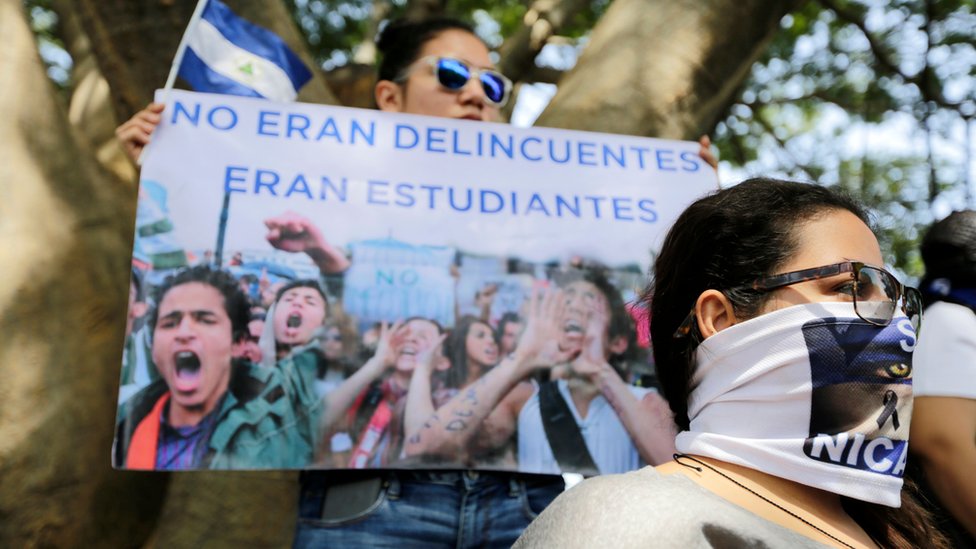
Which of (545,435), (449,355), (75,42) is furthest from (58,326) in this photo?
(75,42)

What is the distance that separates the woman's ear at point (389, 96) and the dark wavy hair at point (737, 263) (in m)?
1.46

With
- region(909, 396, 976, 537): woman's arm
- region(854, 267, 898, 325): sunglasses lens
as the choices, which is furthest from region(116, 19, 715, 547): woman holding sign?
region(854, 267, 898, 325): sunglasses lens

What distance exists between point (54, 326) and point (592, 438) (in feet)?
4.81

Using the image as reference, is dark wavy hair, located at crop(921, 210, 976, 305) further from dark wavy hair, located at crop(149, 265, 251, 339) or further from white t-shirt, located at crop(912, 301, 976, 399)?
dark wavy hair, located at crop(149, 265, 251, 339)

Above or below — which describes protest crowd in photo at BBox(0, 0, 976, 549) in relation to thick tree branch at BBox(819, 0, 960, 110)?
below

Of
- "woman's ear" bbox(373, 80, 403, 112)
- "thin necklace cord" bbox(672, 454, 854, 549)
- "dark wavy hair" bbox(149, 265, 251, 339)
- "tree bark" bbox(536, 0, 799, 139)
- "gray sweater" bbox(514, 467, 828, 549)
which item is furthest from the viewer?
"tree bark" bbox(536, 0, 799, 139)

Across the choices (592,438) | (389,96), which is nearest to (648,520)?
(592,438)

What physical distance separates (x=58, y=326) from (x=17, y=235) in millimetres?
263

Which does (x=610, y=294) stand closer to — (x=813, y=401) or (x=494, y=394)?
(x=494, y=394)

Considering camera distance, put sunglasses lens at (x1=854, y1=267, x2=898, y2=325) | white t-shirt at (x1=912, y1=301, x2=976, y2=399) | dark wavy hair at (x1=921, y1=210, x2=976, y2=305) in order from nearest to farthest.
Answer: sunglasses lens at (x1=854, y1=267, x2=898, y2=325), white t-shirt at (x1=912, y1=301, x2=976, y2=399), dark wavy hair at (x1=921, y1=210, x2=976, y2=305)

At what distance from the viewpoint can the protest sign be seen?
2391 millimetres

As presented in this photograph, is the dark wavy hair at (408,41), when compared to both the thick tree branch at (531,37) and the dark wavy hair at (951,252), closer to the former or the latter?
the dark wavy hair at (951,252)

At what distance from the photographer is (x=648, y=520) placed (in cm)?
129

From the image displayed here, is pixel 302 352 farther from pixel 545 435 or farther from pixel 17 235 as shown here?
pixel 17 235
